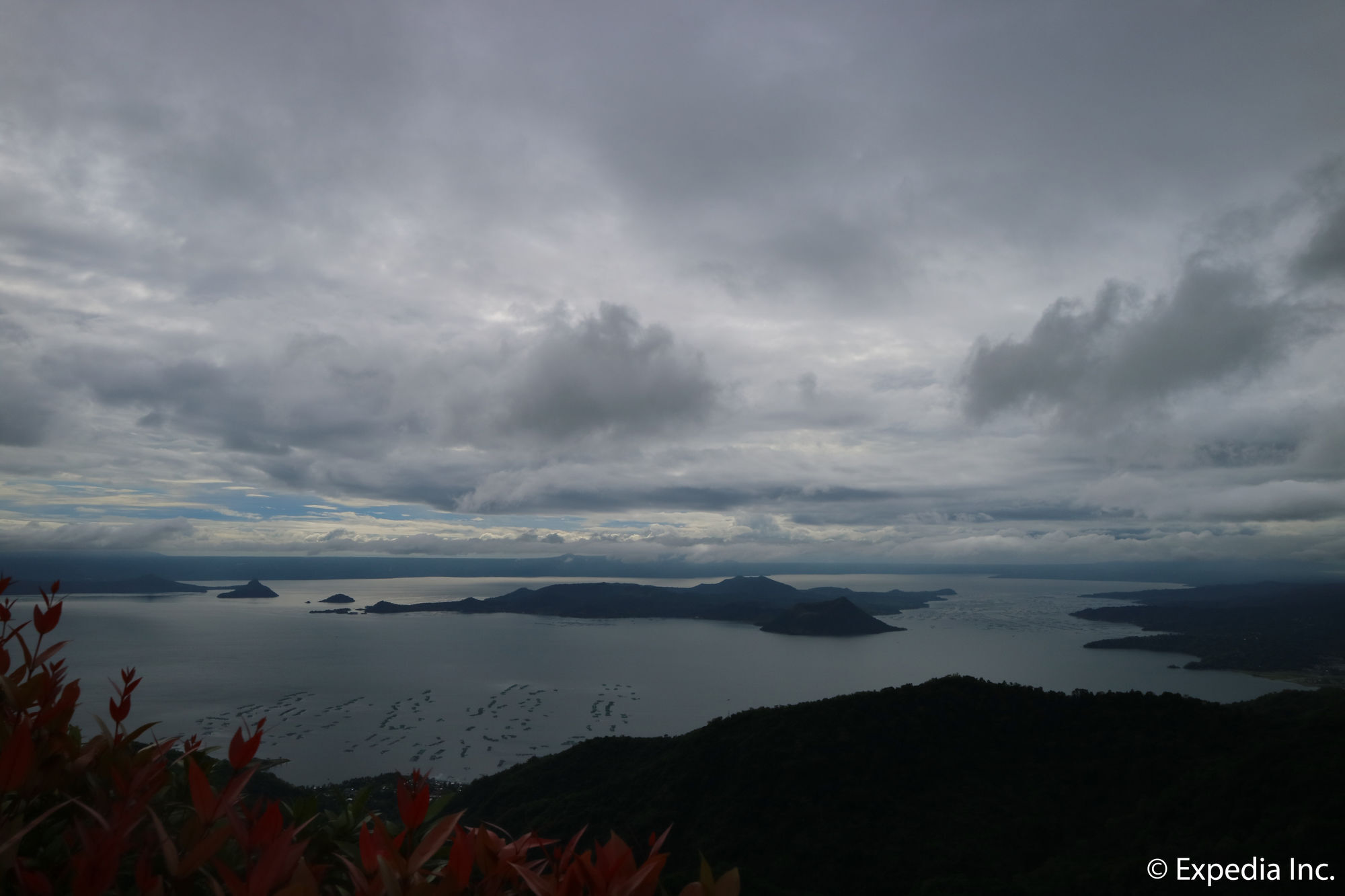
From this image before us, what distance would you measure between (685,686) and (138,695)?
6870 cm

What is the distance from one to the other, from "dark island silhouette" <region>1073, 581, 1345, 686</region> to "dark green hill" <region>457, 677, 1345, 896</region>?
83589 millimetres

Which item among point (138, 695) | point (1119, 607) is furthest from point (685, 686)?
point (1119, 607)

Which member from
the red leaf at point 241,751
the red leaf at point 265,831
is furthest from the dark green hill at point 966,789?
the red leaf at point 265,831

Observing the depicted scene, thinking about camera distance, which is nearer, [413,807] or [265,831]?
[265,831]

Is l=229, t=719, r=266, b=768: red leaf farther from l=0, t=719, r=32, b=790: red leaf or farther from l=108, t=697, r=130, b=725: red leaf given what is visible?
l=108, t=697, r=130, b=725: red leaf

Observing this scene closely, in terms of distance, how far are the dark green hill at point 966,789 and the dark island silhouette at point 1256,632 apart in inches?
3291

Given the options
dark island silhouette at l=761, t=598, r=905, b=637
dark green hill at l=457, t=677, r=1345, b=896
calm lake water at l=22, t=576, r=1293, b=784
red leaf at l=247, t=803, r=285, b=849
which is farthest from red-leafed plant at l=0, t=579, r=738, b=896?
dark island silhouette at l=761, t=598, r=905, b=637

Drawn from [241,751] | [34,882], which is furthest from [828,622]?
[34,882]

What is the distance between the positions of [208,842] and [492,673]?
111 m

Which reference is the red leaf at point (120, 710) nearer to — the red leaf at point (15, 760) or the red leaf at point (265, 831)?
the red leaf at point (15, 760)

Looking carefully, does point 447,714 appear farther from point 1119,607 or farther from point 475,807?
point 1119,607

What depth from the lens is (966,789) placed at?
3125 centimetres

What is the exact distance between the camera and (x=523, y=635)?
479 ft

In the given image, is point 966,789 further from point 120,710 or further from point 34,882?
point 34,882
